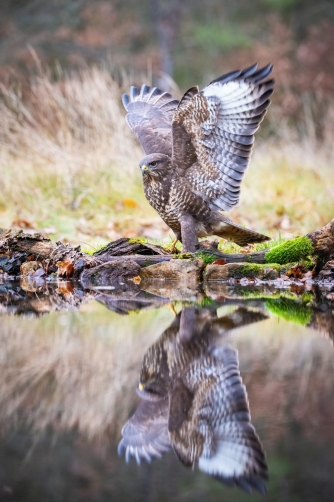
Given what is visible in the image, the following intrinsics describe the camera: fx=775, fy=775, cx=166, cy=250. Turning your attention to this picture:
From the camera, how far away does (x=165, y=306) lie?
16.3ft

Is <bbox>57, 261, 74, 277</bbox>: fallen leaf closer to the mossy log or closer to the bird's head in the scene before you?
the mossy log

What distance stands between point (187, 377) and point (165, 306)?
1.82 m

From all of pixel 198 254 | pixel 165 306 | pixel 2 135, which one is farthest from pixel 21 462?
pixel 2 135

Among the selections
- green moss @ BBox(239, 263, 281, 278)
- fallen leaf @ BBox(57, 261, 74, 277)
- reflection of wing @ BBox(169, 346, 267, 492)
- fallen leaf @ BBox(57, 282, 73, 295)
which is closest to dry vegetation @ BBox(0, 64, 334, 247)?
fallen leaf @ BBox(57, 261, 74, 277)

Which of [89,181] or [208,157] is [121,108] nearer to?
[89,181]

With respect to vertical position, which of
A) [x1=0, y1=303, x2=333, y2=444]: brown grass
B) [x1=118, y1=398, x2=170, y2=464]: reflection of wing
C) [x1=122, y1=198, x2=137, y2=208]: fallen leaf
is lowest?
[x1=118, y1=398, x2=170, y2=464]: reflection of wing

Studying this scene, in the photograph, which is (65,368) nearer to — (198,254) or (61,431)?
Result: (61,431)

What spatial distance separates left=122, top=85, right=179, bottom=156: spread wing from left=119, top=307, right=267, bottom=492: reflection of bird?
3313mm

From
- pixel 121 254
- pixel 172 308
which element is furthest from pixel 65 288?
pixel 172 308

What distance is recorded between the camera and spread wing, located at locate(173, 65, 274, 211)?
5.96 meters

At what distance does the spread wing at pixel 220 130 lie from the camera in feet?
19.5

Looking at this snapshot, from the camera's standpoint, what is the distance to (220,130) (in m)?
6.23

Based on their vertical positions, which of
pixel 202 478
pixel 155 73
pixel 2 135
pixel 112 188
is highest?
pixel 155 73

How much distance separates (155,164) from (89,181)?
14.0 ft
